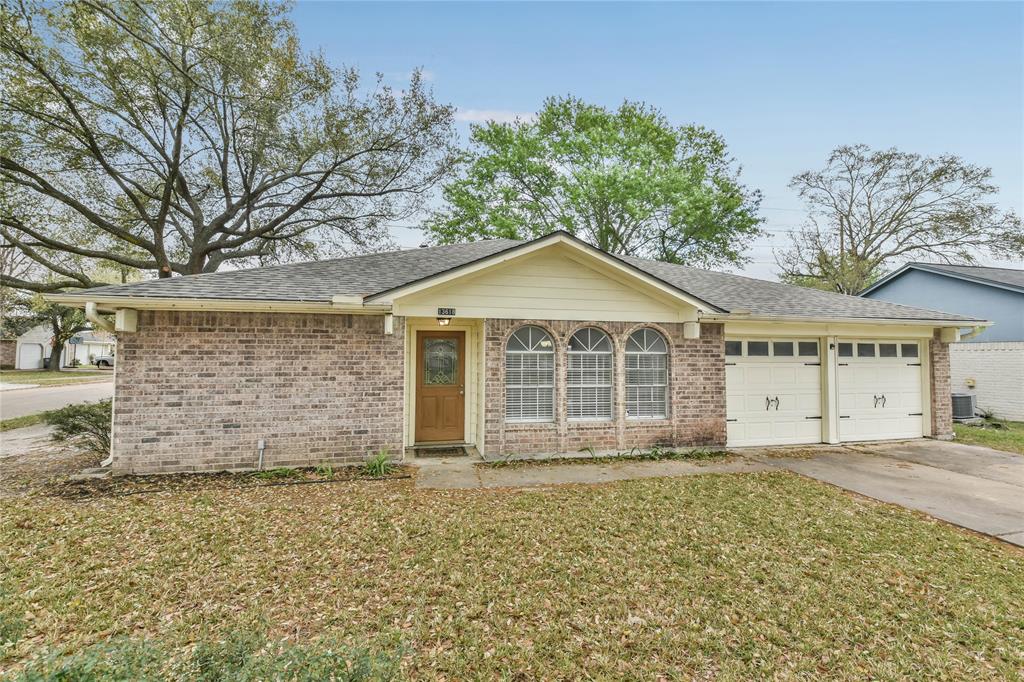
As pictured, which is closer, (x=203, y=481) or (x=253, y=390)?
(x=203, y=481)

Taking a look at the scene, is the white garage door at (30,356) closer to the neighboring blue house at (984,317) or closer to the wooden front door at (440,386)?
the wooden front door at (440,386)

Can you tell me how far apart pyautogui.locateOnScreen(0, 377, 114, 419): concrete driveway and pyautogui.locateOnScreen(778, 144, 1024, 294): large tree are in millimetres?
31721

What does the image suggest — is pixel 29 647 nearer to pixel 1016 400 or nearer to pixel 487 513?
pixel 487 513

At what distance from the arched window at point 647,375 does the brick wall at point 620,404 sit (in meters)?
0.12

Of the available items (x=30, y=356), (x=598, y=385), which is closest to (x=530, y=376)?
(x=598, y=385)

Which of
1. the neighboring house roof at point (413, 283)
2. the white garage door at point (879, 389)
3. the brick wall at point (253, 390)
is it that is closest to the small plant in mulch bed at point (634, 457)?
the brick wall at point (253, 390)

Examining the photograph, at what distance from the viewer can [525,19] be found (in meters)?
11.6

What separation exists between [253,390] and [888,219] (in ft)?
96.0

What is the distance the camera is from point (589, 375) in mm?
7996

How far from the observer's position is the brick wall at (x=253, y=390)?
646 centimetres

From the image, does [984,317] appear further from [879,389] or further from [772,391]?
[772,391]

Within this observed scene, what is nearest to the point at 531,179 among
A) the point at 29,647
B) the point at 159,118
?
the point at 159,118

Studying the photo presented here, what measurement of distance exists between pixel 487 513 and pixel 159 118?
15556mm

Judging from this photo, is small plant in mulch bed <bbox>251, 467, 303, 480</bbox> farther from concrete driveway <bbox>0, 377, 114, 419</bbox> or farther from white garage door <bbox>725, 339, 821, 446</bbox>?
concrete driveway <bbox>0, 377, 114, 419</bbox>
